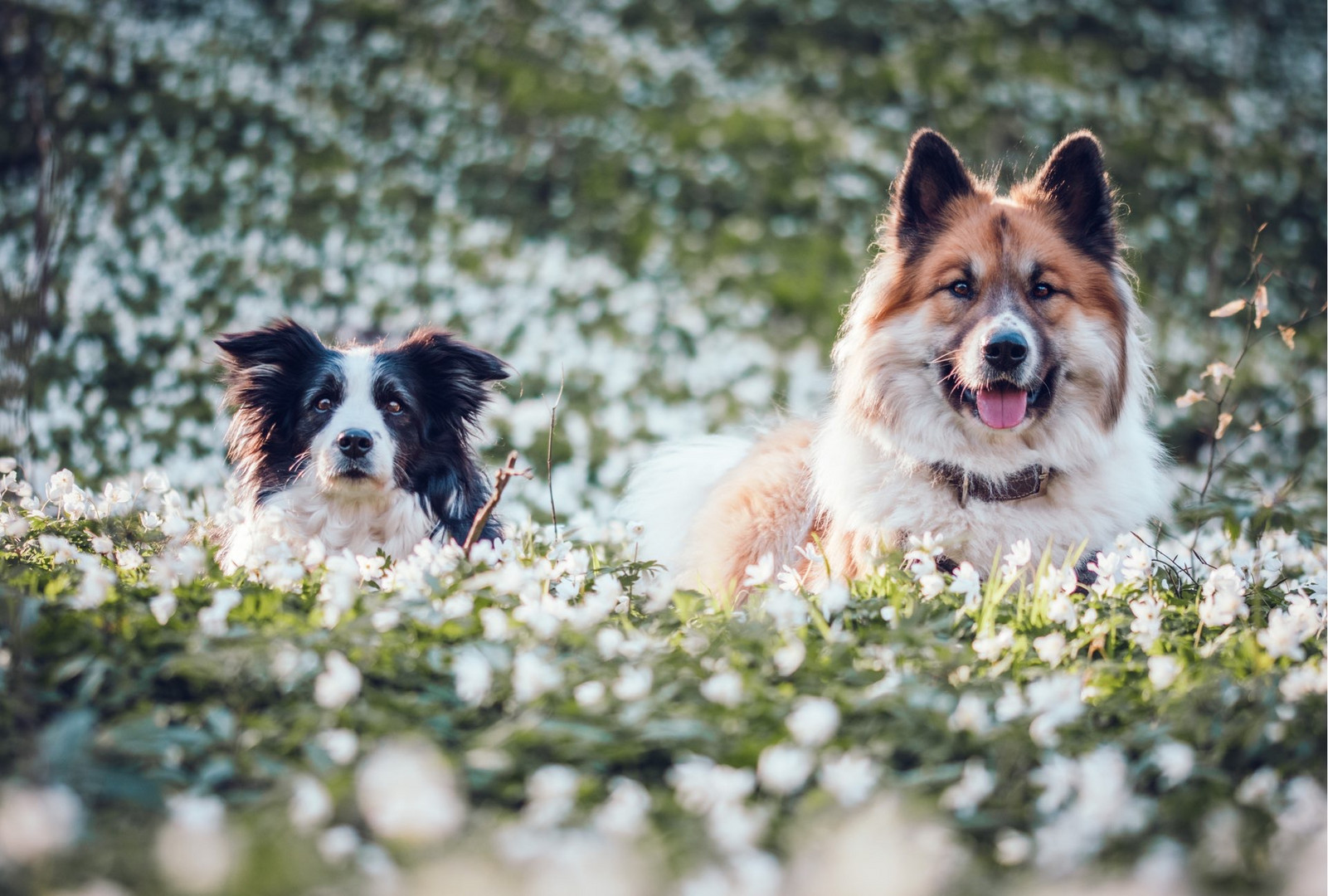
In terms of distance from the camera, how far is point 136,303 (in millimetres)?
8422

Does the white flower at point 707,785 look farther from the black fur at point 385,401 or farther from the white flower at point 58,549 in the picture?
the black fur at point 385,401

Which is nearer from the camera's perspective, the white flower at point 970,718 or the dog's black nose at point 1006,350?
the white flower at point 970,718

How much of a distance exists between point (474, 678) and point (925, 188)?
3.09 m

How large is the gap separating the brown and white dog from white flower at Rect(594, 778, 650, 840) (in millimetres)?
1796

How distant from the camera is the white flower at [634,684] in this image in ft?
6.99

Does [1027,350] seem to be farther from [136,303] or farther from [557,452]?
[136,303]

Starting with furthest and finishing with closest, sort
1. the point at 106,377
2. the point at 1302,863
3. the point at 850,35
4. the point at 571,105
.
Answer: the point at 850,35
the point at 571,105
the point at 106,377
the point at 1302,863

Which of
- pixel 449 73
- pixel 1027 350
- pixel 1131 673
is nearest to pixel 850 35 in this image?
pixel 449 73

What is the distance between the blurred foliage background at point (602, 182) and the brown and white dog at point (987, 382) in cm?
246

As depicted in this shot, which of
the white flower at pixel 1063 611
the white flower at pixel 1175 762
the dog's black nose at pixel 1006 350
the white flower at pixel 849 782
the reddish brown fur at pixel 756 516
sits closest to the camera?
the white flower at pixel 849 782

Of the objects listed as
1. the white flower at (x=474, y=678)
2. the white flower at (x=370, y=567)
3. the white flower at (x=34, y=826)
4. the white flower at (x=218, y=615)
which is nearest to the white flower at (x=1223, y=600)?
the white flower at (x=474, y=678)

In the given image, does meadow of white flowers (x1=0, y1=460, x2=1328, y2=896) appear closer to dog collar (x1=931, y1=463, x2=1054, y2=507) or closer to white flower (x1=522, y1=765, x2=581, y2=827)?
white flower (x1=522, y1=765, x2=581, y2=827)

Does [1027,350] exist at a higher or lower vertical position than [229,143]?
lower

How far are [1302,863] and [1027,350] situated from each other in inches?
94.4
